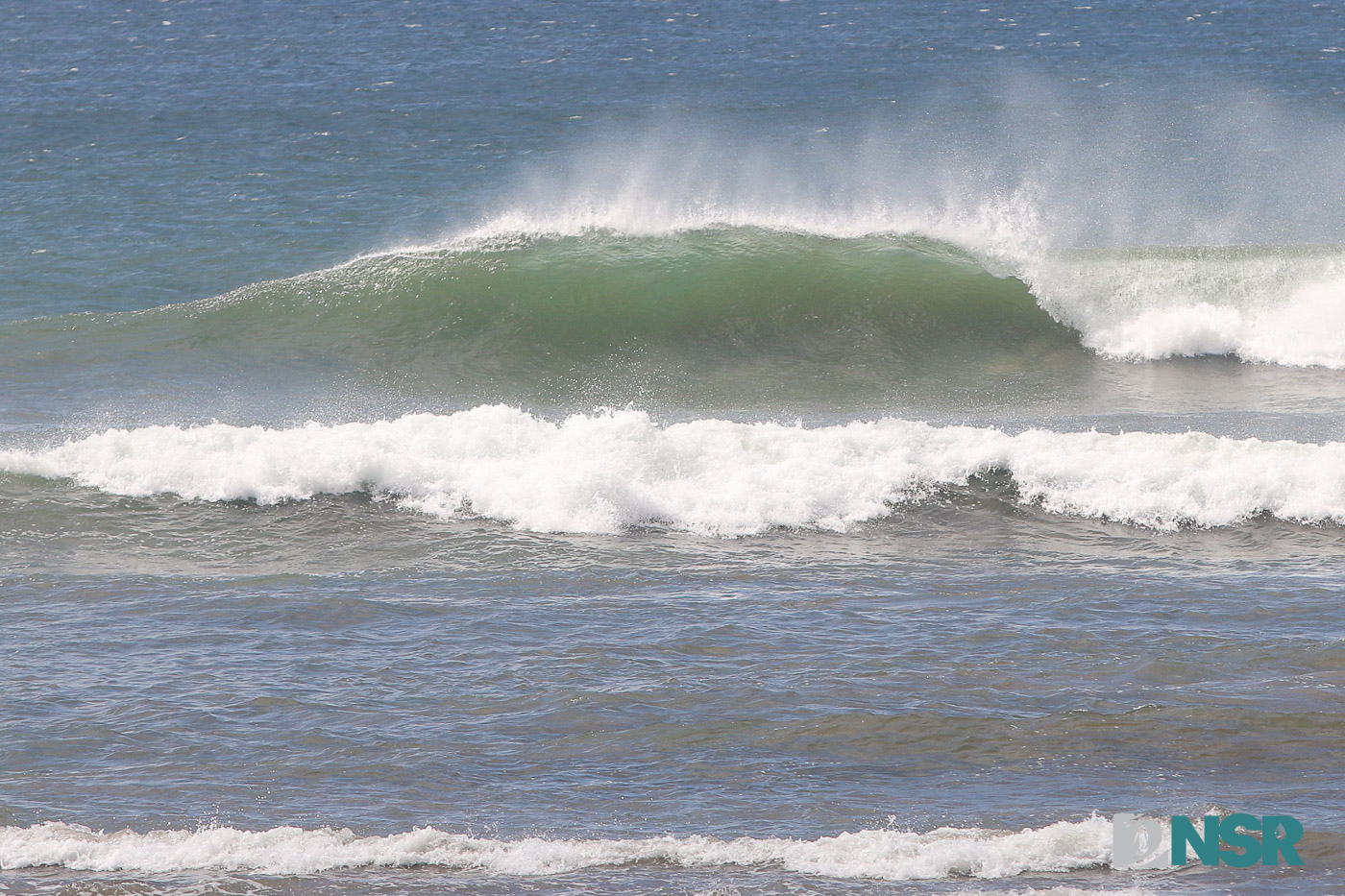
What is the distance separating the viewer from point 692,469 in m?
10.4

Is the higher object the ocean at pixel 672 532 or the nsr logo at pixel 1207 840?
the ocean at pixel 672 532

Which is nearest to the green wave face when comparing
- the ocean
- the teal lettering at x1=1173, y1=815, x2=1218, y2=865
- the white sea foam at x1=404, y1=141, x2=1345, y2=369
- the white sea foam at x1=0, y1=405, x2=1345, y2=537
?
the ocean

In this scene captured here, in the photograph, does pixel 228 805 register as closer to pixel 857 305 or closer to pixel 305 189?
pixel 857 305

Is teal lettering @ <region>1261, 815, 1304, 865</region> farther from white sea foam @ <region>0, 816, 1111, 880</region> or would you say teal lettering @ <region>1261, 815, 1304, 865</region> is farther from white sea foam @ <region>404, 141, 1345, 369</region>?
white sea foam @ <region>404, 141, 1345, 369</region>

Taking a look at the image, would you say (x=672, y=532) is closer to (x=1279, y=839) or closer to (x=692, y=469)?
(x=692, y=469)

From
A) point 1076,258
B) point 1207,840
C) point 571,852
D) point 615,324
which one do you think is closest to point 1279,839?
point 1207,840

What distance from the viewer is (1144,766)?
237 inches

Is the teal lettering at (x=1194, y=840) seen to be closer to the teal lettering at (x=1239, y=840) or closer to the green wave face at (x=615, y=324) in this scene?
the teal lettering at (x=1239, y=840)

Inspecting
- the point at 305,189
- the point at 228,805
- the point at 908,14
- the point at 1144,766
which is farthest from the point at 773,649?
the point at 908,14

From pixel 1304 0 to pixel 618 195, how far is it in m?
36.6

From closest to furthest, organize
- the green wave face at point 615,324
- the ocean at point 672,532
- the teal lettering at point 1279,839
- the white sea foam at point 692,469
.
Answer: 1. the teal lettering at point 1279,839
2. the ocean at point 672,532
3. the white sea foam at point 692,469
4. the green wave face at point 615,324

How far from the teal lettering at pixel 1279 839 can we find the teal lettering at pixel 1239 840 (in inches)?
1.1

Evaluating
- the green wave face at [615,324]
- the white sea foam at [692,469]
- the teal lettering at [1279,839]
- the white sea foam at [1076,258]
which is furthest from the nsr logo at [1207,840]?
the white sea foam at [1076,258]

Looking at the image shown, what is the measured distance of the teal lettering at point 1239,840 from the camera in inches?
207
